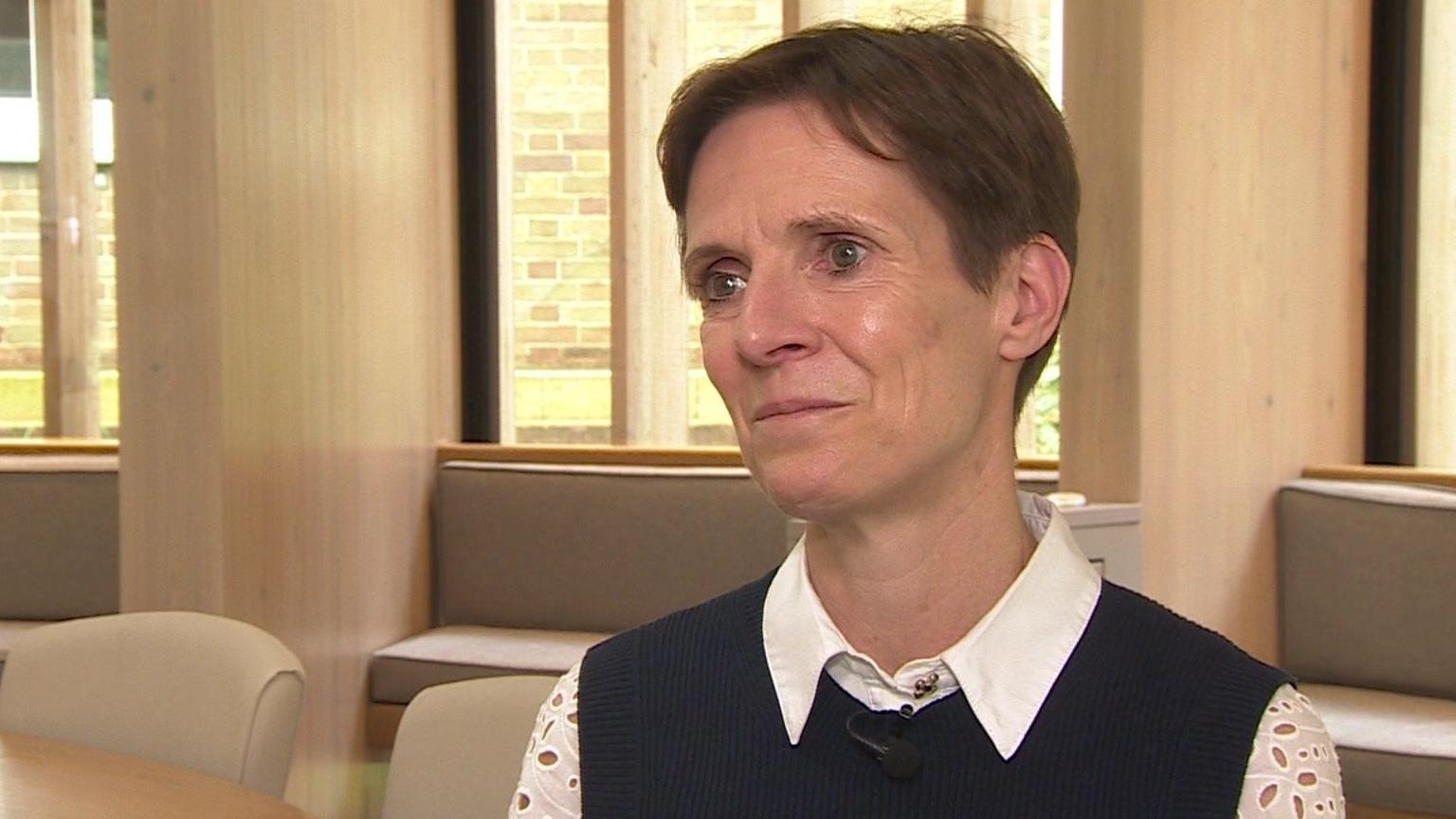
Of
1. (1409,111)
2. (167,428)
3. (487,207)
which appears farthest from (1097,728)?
(487,207)

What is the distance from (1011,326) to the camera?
1.19 metres

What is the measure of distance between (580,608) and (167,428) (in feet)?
4.83

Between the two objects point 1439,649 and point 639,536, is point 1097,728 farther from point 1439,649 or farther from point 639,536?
point 639,536

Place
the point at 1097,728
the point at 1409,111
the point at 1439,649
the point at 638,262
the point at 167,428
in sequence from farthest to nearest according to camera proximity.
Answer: the point at 638,262, the point at 1409,111, the point at 1439,649, the point at 167,428, the point at 1097,728

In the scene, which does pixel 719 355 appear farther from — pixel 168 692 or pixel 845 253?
pixel 168 692

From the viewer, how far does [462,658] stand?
172 inches

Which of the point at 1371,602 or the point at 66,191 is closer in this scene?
the point at 1371,602

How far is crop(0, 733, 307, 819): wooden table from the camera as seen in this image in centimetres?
190

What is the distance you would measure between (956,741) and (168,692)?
1.71 metres

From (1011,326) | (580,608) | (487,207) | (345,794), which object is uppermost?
(487,207)

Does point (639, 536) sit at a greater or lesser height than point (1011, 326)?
lesser

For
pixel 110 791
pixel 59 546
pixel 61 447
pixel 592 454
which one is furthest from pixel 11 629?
pixel 110 791

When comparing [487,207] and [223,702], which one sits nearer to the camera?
[223,702]

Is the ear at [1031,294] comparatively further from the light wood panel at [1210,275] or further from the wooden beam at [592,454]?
the wooden beam at [592,454]
